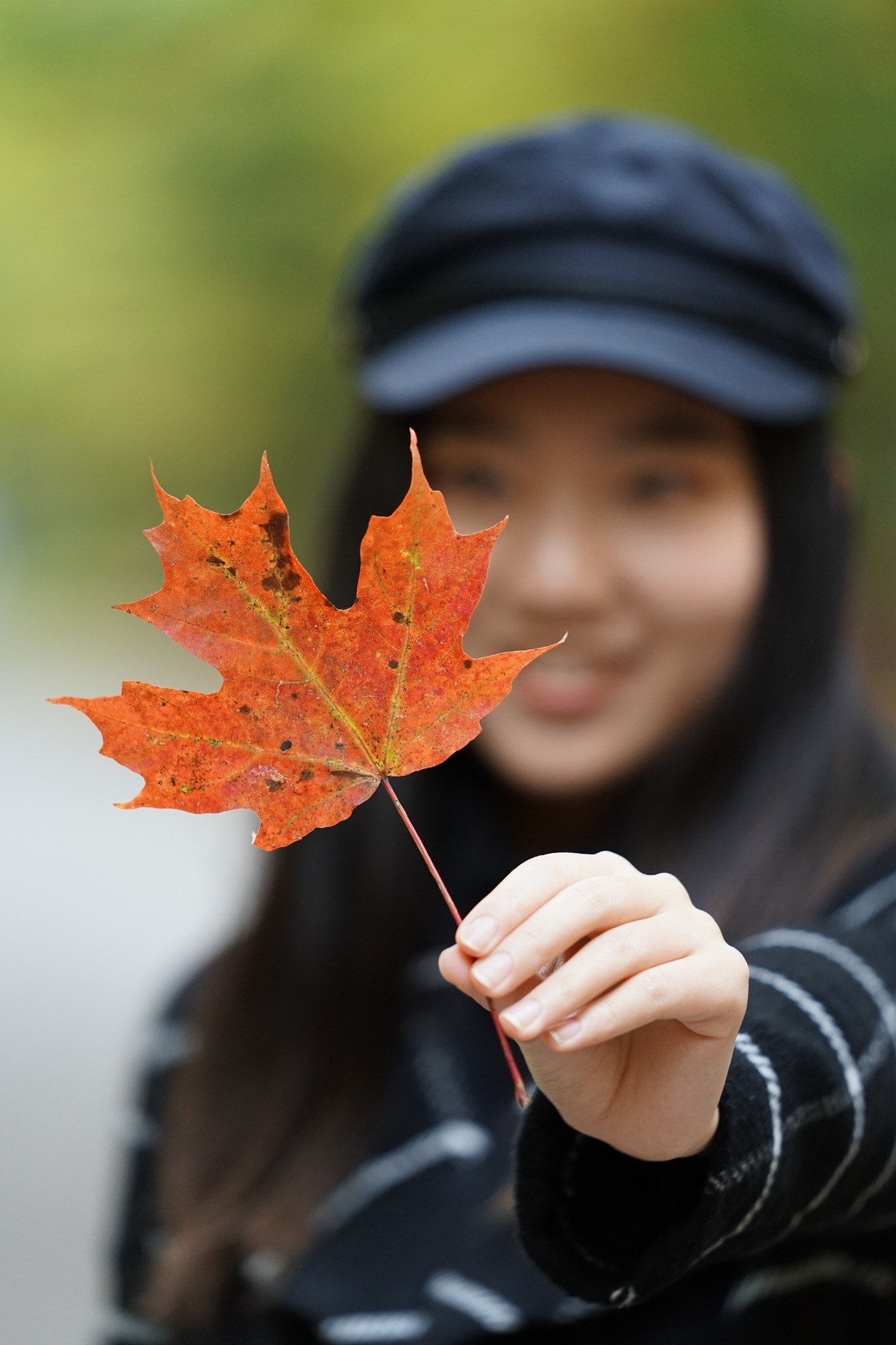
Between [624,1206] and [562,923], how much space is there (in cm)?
27

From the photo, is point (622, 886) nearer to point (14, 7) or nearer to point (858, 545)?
point (858, 545)

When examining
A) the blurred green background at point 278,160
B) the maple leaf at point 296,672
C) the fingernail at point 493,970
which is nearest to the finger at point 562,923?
the fingernail at point 493,970

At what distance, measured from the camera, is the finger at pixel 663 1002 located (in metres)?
0.62

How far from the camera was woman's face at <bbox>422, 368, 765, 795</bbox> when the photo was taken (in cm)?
143

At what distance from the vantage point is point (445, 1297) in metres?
1.33

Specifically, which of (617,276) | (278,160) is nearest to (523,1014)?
(617,276)

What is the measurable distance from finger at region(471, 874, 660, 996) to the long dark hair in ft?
2.40

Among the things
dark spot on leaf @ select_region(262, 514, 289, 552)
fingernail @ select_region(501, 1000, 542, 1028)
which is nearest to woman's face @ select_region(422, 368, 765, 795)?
dark spot on leaf @ select_region(262, 514, 289, 552)

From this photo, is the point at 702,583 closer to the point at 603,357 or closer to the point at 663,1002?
the point at 603,357

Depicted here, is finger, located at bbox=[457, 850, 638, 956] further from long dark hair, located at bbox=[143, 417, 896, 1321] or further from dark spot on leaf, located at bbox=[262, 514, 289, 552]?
long dark hair, located at bbox=[143, 417, 896, 1321]

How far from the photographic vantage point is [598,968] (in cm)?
63

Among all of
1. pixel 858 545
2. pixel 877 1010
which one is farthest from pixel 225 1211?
pixel 858 545

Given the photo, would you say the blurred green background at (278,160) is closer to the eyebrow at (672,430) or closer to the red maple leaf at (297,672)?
the eyebrow at (672,430)

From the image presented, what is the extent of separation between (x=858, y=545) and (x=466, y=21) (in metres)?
4.73
